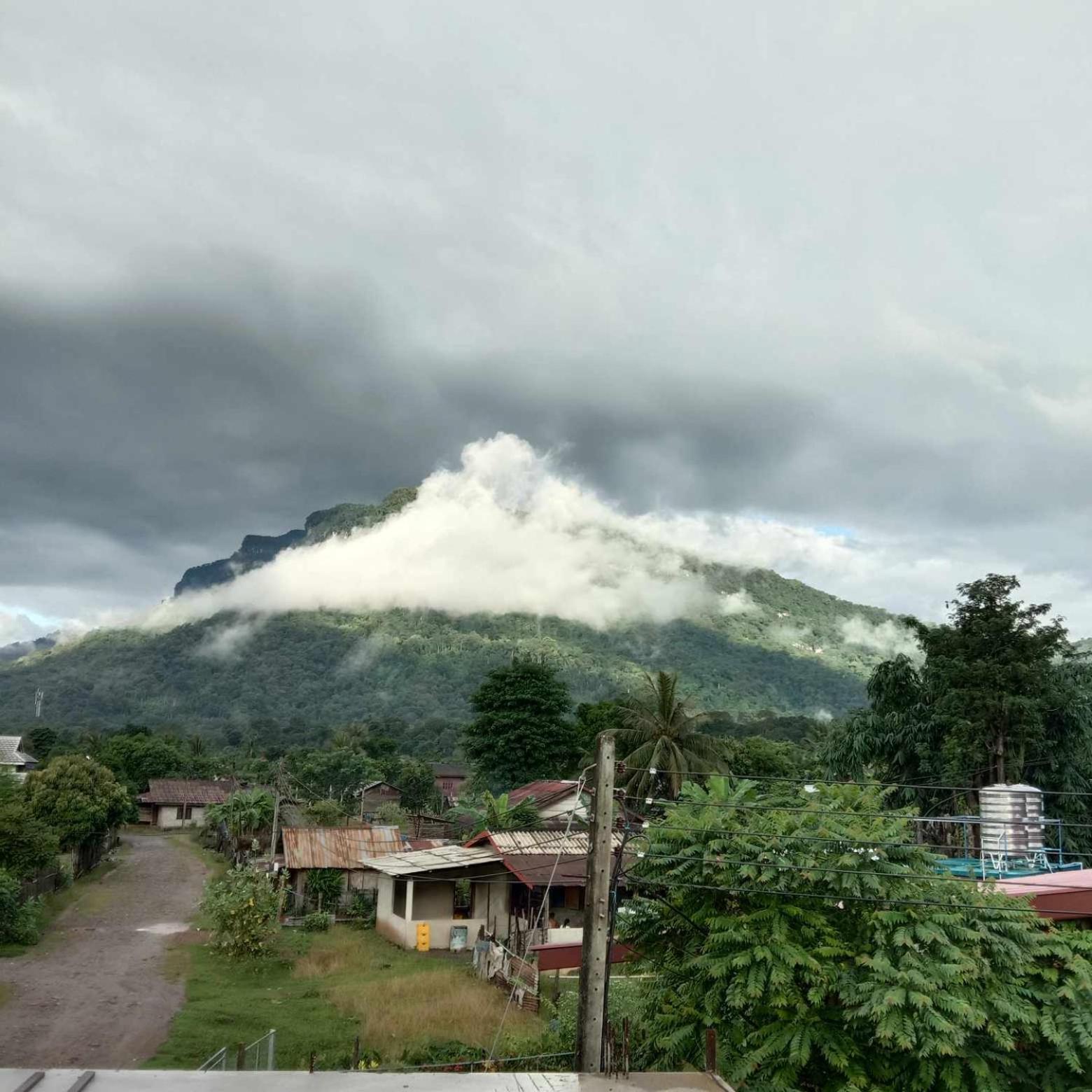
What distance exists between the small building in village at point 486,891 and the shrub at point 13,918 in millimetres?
13253

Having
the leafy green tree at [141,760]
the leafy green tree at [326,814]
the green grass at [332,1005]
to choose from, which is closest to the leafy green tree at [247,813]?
the leafy green tree at [326,814]

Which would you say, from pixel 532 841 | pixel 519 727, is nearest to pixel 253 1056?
pixel 532 841

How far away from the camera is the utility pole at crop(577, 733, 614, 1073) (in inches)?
546

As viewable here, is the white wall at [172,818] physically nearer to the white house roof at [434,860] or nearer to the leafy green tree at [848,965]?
the white house roof at [434,860]

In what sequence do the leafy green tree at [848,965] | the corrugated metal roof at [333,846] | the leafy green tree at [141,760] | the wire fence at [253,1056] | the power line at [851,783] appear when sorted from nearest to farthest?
the leafy green tree at [848,965] → the power line at [851,783] → the wire fence at [253,1056] → the corrugated metal roof at [333,846] → the leafy green tree at [141,760]

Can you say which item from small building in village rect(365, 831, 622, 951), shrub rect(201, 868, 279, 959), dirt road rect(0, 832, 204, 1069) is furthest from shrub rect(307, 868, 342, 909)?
shrub rect(201, 868, 279, 959)

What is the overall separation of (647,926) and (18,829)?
Result: 31.1 meters

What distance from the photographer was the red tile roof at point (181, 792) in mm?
90531

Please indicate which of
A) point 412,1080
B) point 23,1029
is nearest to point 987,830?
point 412,1080

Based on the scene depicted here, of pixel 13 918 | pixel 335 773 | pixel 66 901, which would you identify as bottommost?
pixel 66 901

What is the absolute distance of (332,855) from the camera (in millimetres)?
42250

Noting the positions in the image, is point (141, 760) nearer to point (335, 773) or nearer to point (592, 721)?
point (335, 773)

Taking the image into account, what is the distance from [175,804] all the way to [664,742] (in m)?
62.1

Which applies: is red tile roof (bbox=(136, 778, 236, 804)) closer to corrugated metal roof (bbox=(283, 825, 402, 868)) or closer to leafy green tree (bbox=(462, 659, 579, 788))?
leafy green tree (bbox=(462, 659, 579, 788))
